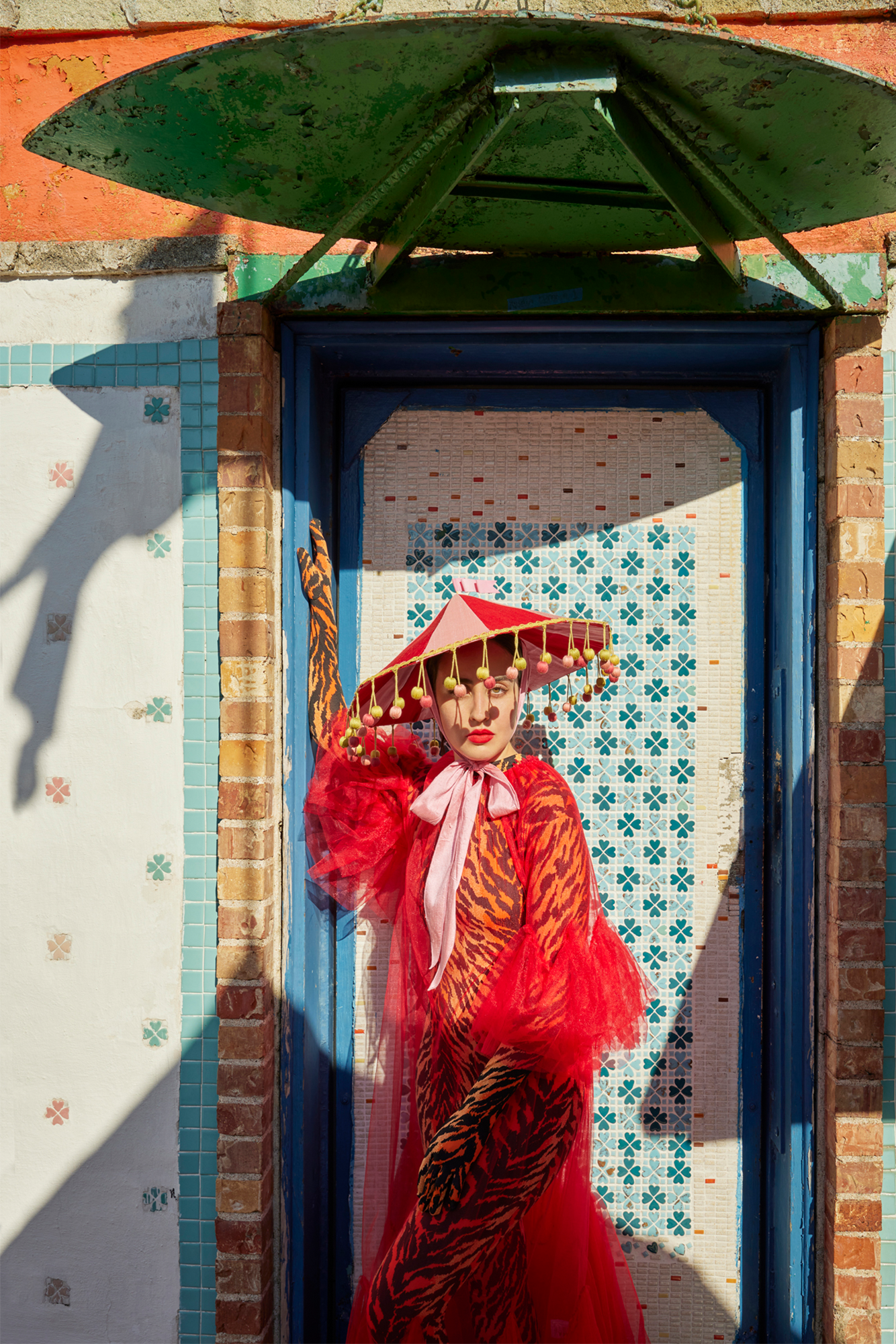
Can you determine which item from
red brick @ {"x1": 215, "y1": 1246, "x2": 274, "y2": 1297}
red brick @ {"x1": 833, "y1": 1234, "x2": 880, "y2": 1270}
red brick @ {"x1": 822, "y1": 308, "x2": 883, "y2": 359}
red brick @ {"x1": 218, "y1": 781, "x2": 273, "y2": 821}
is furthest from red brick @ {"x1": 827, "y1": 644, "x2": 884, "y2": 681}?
red brick @ {"x1": 215, "y1": 1246, "x2": 274, "y2": 1297}

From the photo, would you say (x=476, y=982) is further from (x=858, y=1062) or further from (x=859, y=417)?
(x=859, y=417)

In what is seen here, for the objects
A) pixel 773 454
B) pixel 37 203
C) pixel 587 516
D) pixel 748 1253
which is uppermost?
pixel 37 203

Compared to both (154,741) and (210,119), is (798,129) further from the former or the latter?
(154,741)

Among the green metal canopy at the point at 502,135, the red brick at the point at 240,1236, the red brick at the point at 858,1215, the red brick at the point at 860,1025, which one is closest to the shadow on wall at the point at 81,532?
the green metal canopy at the point at 502,135

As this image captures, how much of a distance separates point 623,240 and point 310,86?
904 mm

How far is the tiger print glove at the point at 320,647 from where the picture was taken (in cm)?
249

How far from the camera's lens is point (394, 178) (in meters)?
1.94

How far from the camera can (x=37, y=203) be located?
99.8 inches

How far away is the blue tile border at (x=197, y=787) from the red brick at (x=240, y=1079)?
0.04 m

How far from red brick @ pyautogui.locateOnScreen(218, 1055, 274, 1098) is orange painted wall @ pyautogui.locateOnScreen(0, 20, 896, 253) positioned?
222cm

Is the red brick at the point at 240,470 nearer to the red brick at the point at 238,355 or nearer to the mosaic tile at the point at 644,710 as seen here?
the red brick at the point at 238,355

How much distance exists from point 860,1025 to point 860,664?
0.94 metres

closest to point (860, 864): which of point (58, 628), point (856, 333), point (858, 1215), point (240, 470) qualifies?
point (858, 1215)

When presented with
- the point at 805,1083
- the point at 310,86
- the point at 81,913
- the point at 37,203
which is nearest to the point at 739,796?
the point at 805,1083
